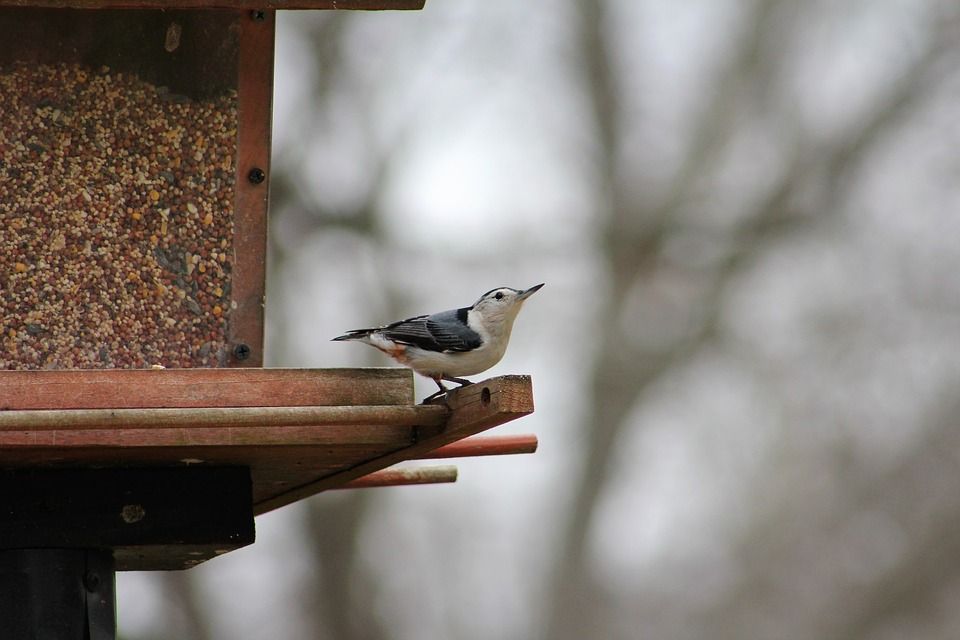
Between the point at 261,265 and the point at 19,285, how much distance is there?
0.66 m

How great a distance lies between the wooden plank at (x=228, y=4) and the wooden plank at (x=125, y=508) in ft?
4.00

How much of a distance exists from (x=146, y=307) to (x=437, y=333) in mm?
866

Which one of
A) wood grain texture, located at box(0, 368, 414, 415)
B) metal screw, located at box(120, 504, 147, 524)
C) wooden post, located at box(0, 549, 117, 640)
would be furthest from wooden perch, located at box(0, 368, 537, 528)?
wooden post, located at box(0, 549, 117, 640)

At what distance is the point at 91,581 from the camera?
3.84 m

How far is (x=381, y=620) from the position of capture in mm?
10398

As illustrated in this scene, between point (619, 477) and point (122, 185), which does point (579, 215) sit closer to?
point (619, 477)

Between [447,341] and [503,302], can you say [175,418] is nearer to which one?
[447,341]

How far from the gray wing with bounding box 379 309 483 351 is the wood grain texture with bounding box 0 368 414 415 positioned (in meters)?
0.66

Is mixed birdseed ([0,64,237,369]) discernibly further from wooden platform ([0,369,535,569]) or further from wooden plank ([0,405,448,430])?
wooden plank ([0,405,448,430])

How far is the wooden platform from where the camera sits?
3307 millimetres

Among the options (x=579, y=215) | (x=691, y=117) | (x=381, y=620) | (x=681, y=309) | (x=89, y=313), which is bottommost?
(x=381, y=620)

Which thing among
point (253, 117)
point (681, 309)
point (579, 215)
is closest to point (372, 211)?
point (579, 215)

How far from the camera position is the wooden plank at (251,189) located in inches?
161

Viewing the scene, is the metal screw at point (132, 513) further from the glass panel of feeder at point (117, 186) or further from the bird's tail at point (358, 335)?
the bird's tail at point (358, 335)
